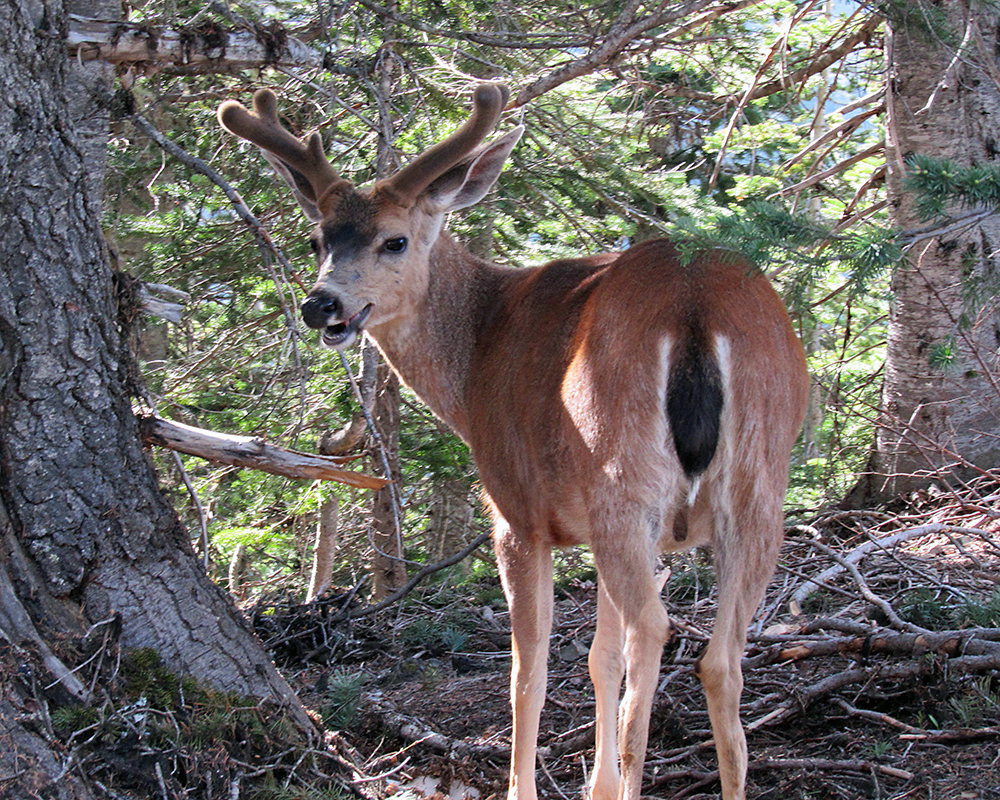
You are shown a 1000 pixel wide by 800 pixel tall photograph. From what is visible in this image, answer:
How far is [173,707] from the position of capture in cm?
405

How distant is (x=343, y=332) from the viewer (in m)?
5.12

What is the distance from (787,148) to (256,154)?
18.8 ft

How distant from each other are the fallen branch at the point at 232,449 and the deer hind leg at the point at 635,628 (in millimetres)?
1385

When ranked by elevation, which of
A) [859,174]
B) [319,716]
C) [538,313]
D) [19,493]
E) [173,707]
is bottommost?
[319,716]

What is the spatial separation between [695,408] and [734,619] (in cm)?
86

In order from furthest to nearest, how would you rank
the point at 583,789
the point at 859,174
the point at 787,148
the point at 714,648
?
1. the point at 787,148
2. the point at 859,174
3. the point at 583,789
4. the point at 714,648

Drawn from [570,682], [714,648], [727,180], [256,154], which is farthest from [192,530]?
[727,180]

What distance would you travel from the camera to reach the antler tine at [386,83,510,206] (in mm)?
5078

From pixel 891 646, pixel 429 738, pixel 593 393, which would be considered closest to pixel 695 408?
pixel 593 393

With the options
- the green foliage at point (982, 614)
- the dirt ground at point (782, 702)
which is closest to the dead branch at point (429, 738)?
the dirt ground at point (782, 702)

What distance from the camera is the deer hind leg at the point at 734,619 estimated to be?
154 inches

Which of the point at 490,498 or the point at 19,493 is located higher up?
the point at 19,493

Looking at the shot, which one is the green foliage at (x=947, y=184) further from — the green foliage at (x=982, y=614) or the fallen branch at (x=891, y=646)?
the green foliage at (x=982, y=614)

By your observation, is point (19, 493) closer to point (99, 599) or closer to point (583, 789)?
point (99, 599)
